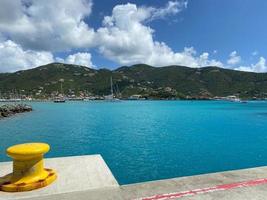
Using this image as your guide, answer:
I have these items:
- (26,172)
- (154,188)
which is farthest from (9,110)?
(154,188)

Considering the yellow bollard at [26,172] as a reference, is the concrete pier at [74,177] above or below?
below

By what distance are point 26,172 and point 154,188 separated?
3997 millimetres

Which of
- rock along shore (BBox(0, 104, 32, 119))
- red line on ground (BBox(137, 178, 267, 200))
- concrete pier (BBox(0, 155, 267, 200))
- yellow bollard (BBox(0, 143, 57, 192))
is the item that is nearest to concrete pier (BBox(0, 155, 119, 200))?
concrete pier (BBox(0, 155, 267, 200))

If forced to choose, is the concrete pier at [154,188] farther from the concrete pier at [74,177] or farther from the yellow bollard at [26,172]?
the yellow bollard at [26,172]

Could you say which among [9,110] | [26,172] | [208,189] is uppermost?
[26,172]

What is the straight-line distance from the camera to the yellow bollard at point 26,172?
22.6 ft

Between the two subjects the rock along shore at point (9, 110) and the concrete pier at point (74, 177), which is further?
the rock along shore at point (9, 110)

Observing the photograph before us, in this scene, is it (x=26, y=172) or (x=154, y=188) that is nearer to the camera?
(x=154, y=188)

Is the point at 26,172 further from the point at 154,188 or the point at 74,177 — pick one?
the point at 154,188

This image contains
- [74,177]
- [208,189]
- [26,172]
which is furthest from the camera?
[74,177]

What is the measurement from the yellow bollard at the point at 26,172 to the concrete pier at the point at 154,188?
0.75 feet

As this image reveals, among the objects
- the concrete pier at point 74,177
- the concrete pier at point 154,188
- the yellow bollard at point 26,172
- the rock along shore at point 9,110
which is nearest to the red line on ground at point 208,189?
the concrete pier at point 154,188

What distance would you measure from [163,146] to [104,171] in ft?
49.6

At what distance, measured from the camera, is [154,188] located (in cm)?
696
